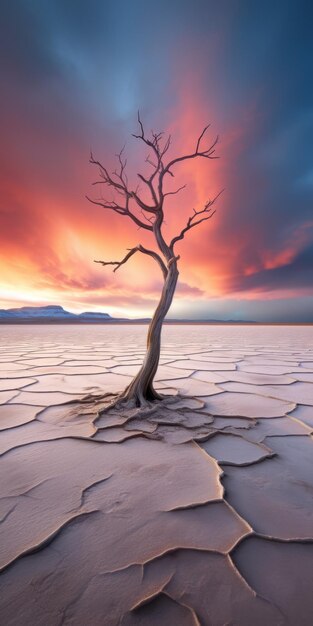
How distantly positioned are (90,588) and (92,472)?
530mm

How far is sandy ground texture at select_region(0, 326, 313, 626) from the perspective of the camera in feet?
2.10

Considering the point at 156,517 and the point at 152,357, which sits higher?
the point at 152,357

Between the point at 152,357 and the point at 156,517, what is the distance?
3.88ft

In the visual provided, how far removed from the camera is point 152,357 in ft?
6.72

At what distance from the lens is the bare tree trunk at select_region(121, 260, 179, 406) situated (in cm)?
201

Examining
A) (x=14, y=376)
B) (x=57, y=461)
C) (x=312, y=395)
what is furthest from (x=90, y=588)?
(x=14, y=376)

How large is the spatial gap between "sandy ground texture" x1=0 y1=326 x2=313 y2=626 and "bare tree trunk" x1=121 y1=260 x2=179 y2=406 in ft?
0.60

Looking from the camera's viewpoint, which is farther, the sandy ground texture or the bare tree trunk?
the bare tree trunk

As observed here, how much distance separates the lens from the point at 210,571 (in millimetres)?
719

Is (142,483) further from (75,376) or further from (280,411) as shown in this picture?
(75,376)

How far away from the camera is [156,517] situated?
36.0 inches

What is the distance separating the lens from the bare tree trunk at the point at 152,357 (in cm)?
201

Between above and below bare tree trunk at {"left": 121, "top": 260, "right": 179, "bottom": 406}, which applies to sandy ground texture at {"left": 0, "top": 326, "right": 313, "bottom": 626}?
below

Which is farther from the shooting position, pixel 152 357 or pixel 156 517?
pixel 152 357
